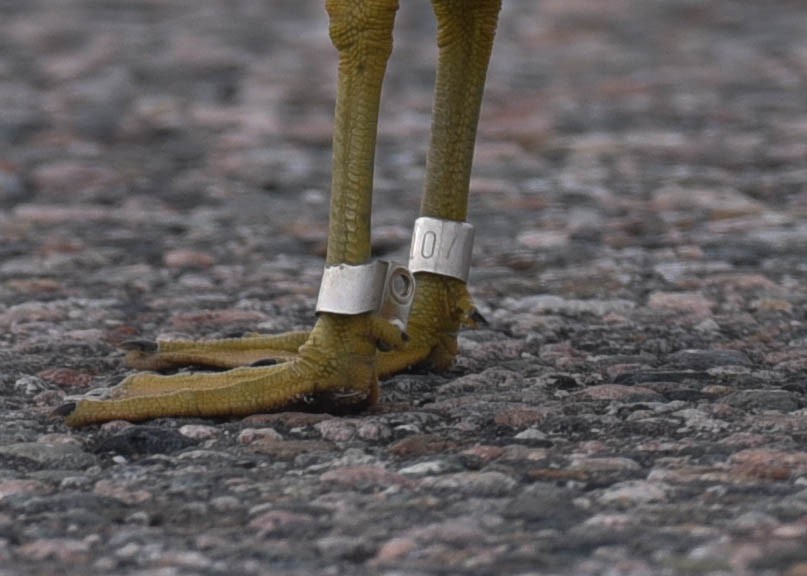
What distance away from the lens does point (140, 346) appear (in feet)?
13.5

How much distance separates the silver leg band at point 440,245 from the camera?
4000 millimetres

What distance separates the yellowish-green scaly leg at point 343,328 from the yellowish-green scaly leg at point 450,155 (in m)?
0.36

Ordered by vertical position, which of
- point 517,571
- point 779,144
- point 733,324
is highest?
point 779,144

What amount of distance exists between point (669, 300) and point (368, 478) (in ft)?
6.32

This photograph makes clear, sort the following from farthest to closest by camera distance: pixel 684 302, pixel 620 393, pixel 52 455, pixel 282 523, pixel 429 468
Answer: pixel 684 302 < pixel 620 393 < pixel 52 455 < pixel 429 468 < pixel 282 523

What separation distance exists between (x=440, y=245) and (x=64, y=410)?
3.32 ft

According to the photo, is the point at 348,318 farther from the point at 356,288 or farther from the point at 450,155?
the point at 450,155

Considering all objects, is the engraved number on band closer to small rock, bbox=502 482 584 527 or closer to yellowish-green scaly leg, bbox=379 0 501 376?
yellowish-green scaly leg, bbox=379 0 501 376

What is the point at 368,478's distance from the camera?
3090 mm

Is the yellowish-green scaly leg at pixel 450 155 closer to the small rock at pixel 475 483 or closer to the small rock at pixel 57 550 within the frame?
the small rock at pixel 475 483

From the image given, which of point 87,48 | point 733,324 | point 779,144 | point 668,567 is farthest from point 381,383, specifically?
point 87,48

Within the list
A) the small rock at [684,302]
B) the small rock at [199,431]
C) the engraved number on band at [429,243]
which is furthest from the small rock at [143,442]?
the small rock at [684,302]

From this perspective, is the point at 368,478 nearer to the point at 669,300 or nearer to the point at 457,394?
the point at 457,394

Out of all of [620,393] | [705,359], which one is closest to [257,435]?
[620,393]
